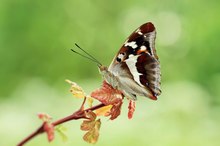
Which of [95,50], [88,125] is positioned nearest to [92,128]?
[88,125]

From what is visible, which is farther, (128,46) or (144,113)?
(144,113)

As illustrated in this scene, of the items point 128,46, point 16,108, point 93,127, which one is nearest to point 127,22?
point 16,108

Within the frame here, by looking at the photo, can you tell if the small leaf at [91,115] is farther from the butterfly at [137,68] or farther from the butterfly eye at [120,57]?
the butterfly eye at [120,57]

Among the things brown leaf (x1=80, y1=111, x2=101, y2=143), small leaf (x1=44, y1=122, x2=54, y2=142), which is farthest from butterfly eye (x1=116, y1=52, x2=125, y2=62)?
small leaf (x1=44, y1=122, x2=54, y2=142)

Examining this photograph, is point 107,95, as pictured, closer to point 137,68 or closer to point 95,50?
point 137,68

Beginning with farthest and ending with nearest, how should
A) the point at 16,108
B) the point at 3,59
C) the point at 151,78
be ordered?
the point at 3,59
the point at 16,108
the point at 151,78

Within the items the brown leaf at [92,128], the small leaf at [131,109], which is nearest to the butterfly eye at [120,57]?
the small leaf at [131,109]

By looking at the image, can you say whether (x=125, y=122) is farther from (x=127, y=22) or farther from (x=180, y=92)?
(x=127, y=22)

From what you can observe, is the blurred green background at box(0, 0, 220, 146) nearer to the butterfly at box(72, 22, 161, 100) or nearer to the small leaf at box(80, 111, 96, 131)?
the butterfly at box(72, 22, 161, 100)

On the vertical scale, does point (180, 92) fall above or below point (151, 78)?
above
